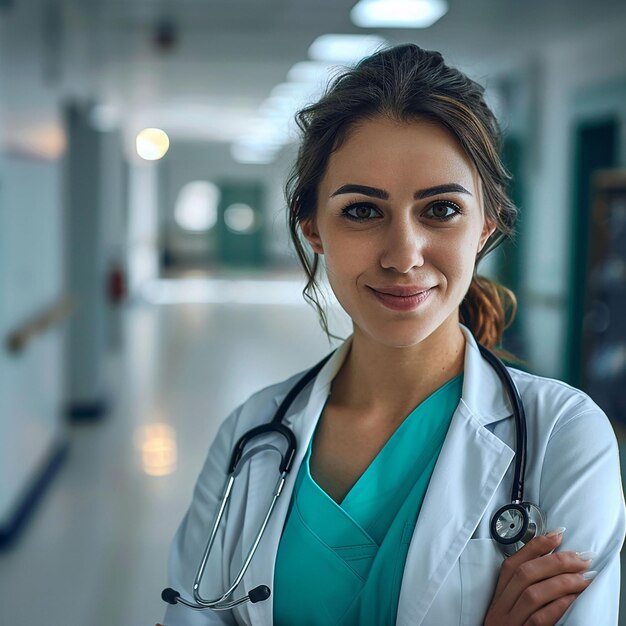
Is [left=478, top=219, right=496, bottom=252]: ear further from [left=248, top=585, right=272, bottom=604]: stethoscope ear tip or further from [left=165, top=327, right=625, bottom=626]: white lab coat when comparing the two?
[left=248, top=585, right=272, bottom=604]: stethoscope ear tip

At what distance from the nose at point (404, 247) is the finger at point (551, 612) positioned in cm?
44

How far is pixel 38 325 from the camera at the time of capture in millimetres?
4547

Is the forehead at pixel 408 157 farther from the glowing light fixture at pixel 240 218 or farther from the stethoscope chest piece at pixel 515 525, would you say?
the glowing light fixture at pixel 240 218

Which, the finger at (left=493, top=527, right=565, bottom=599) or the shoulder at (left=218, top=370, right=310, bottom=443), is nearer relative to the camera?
the finger at (left=493, top=527, right=565, bottom=599)

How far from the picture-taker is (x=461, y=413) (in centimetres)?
119

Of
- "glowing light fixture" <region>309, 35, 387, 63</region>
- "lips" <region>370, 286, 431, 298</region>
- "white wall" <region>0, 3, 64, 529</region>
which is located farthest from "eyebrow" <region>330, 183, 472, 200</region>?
"glowing light fixture" <region>309, 35, 387, 63</region>

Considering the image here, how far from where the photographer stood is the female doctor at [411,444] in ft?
3.53

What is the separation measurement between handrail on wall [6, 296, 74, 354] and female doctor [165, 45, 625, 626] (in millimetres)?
2920

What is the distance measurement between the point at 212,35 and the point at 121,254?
3907 millimetres

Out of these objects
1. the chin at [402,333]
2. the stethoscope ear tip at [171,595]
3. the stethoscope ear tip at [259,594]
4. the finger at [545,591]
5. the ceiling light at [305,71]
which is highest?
the ceiling light at [305,71]

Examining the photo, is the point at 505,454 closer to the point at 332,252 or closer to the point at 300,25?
the point at 332,252

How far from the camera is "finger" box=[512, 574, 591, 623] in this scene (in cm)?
104

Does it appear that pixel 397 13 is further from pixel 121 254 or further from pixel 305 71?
pixel 121 254

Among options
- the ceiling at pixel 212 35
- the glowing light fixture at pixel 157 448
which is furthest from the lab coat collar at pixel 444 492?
the glowing light fixture at pixel 157 448
